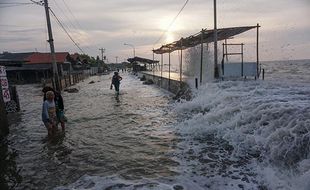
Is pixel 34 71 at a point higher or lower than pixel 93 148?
higher

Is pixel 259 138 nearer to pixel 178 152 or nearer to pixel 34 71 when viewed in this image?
pixel 178 152

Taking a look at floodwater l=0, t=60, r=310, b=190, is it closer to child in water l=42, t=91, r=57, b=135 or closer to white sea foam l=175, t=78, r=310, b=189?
white sea foam l=175, t=78, r=310, b=189

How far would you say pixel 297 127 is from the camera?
7.81m

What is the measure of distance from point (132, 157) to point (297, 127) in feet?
13.4

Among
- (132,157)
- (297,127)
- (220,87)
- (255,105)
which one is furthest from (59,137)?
(220,87)

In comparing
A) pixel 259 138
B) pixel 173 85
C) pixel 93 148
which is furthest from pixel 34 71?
pixel 259 138

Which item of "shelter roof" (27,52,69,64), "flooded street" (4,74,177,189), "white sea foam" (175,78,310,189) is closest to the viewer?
"white sea foam" (175,78,310,189)

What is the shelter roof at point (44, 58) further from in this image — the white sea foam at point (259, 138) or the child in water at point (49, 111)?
the white sea foam at point (259, 138)

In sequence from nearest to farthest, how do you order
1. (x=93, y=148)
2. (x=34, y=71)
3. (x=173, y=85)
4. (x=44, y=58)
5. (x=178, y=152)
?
1. (x=178, y=152)
2. (x=93, y=148)
3. (x=173, y=85)
4. (x=34, y=71)
5. (x=44, y=58)

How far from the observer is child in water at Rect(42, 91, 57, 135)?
423 inches

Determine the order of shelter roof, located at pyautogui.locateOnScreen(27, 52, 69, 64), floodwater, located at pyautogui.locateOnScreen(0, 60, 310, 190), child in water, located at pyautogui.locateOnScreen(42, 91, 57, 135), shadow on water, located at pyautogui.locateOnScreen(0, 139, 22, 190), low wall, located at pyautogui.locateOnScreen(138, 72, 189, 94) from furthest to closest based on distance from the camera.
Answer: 1. shelter roof, located at pyautogui.locateOnScreen(27, 52, 69, 64)
2. low wall, located at pyautogui.locateOnScreen(138, 72, 189, 94)
3. child in water, located at pyautogui.locateOnScreen(42, 91, 57, 135)
4. shadow on water, located at pyautogui.locateOnScreen(0, 139, 22, 190)
5. floodwater, located at pyautogui.locateOnScreen(0, 60, 310, 190)

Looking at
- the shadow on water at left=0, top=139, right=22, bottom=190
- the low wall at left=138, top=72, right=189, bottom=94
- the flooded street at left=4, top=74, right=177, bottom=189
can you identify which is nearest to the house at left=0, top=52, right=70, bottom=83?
the low wall at left=138, top=72, right=189, bottom=94

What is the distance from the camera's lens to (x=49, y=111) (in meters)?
10.9

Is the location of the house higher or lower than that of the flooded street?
higher
